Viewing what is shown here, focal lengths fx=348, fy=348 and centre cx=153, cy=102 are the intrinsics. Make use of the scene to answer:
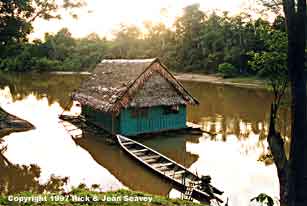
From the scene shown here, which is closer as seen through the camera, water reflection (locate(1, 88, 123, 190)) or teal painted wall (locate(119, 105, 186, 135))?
water reflection (locate(1, 88, 123, 190))

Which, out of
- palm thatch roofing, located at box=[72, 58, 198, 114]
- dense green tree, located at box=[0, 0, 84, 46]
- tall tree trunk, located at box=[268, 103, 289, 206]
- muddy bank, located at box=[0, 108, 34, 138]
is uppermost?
dense green tree, located at box=[0, 0, 84, 46]

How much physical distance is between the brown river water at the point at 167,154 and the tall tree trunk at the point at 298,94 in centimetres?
476

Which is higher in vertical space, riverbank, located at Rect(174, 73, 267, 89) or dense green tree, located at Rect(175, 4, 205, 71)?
dense green tree, located at Rect(175, 4, 205, 71)

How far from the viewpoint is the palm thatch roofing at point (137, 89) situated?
16250 millimetres

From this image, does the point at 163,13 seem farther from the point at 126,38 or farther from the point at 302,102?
the point at 302,102

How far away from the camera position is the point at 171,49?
5812 cm

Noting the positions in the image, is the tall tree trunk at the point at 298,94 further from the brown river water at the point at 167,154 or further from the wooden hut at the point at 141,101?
the wooden hut at the point at 141,101

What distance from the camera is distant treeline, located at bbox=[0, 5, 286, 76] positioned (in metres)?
46.2

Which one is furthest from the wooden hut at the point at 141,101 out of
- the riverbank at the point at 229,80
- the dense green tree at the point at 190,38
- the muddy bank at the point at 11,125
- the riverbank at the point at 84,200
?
the dense green tree at the point at 190,38

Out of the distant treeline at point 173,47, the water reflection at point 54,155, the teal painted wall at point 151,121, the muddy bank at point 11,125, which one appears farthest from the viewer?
the distant treeline at point 173,47

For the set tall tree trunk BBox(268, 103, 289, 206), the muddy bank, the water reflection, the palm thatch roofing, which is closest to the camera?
tall tree trunk BBox(268, 103, 289, 206)

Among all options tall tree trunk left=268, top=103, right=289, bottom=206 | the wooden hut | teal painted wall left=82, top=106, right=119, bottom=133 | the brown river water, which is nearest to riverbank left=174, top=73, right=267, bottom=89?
the brown river water

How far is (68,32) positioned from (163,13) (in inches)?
852

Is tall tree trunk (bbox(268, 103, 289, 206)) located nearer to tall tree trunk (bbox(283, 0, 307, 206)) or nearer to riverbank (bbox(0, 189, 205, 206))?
tall tree trunk (bbox(283, 0, 307, 206))
